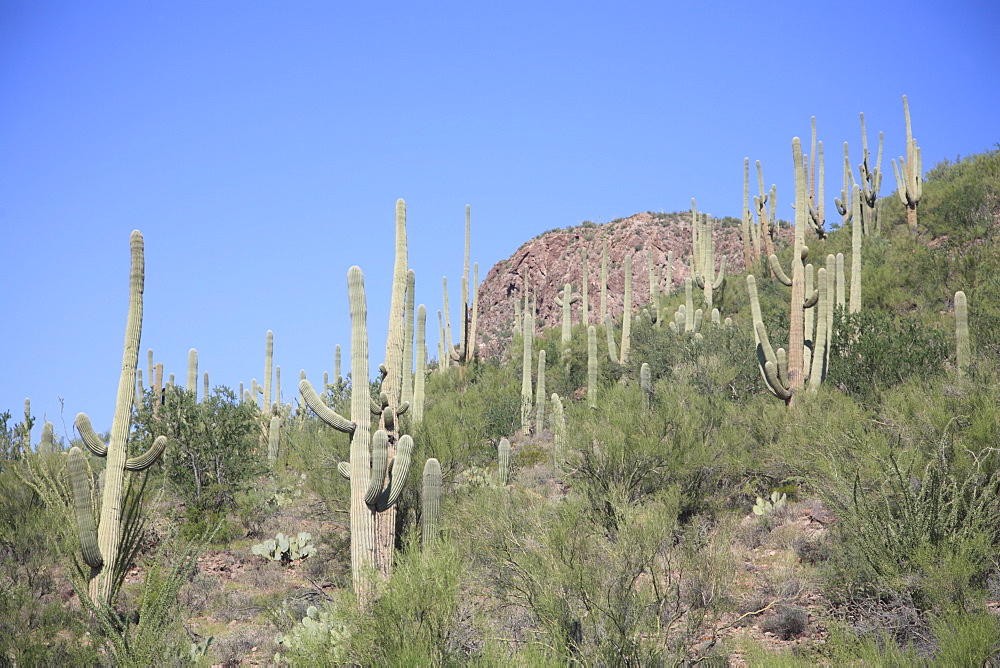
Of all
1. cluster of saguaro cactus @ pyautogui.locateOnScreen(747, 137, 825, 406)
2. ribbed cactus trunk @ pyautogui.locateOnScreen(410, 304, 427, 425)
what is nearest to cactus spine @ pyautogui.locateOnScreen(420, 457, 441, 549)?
ribbed cactus trunk @ pyautogui.locateOnScreen(410, 304, 427, 425)

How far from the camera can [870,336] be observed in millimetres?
15719

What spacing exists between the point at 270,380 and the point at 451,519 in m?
13.8

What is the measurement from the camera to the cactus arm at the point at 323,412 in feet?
35.1

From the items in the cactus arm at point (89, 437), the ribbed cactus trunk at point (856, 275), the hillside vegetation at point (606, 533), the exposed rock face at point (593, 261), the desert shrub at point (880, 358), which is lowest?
the hillside vegetation at point (606, 533)

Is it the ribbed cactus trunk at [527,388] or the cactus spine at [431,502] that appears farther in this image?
the ribbed cactus trunk at [527,388]

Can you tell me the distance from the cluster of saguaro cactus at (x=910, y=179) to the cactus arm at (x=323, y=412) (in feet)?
63.8

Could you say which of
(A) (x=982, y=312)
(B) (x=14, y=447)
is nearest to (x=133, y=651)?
(B) (x=14, y=447)

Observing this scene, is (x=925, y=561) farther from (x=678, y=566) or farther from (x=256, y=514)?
(x=256, y=514)

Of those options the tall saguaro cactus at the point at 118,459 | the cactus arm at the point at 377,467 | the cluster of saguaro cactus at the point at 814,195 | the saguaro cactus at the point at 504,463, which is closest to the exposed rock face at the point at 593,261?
the cluster of saguaro cactus at the point at 814,195

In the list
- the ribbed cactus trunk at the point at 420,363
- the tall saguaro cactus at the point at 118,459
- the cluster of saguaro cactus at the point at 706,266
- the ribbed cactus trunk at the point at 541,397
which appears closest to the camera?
the tall saguaro cactus at the point at 118,459

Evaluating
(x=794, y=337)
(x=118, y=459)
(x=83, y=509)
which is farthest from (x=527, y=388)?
(x=83, y=509)

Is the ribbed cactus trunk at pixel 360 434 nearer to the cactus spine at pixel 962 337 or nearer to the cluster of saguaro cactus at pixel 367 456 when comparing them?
the cluster of saguaro cactus at pixel 367 456

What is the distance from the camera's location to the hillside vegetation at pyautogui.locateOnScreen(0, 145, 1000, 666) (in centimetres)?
808

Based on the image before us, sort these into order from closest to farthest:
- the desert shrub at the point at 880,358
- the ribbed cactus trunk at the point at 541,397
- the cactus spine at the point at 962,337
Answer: the cactus spine at the point at 962,337
the desert shrub at the point at 880,358
the ribbed cactus trunk at the point at 541,397
